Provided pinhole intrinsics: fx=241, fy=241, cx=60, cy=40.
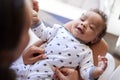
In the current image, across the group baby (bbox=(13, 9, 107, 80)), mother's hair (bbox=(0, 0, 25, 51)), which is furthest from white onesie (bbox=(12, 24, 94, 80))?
mother's hair (bbox=(0, 0, 25, 51))

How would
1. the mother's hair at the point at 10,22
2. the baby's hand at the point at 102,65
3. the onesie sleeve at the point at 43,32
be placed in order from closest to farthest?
1. the mother's hair at the point at 10,22
2. the baby's hand at the point at 102,65
3. the onesie sleeve at the point at 43,32

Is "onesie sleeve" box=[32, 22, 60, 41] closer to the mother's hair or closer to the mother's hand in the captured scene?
the mother's hand

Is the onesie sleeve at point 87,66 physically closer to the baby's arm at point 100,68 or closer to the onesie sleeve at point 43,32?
the baby's arm at point 100,68

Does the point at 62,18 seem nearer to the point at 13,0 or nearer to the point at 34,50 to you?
the point at 34,50

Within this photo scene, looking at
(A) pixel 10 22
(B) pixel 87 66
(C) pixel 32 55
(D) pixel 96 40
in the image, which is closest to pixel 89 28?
(D) pixel 96 40

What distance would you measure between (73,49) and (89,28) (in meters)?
0.13

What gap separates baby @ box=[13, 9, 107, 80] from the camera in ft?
3.78

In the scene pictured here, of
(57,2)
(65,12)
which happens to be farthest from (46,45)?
(57,2)

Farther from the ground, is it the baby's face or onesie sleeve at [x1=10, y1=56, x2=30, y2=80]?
the baby's face

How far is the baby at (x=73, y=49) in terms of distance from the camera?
1151 mm

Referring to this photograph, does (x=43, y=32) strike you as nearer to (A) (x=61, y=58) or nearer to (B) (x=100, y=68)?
(A) (x=61, y=58)

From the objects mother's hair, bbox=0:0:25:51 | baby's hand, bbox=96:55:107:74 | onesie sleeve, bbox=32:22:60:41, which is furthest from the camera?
onesie sleeve, bbox=32:22:60:41

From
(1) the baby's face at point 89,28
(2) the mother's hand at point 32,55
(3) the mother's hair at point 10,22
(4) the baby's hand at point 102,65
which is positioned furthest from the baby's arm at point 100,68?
(3) the mother's hair at point 10,22

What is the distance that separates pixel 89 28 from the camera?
3.87 ft
